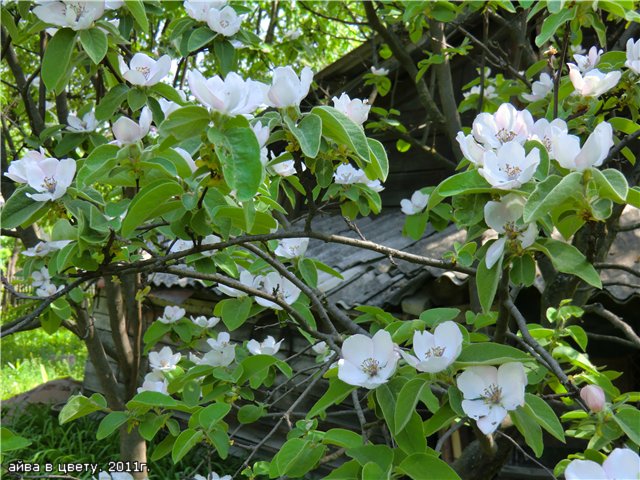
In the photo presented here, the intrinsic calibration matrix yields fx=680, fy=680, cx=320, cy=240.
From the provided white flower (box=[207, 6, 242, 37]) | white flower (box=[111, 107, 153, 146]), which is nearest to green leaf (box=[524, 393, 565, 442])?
white flower (box=[111, 107, 153, 146])

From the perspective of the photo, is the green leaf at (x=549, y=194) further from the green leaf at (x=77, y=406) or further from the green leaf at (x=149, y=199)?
the green leaf at (x=77, y=406)

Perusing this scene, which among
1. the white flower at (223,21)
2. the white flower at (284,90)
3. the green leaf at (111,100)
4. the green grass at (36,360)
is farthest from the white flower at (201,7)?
the green grass at (36,360)

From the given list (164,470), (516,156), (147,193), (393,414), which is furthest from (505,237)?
(164,470)

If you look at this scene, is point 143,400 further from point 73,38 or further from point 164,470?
point 164,470

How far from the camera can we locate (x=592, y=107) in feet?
6.21

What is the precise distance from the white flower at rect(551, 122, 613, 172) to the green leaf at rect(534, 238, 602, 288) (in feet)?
0.48

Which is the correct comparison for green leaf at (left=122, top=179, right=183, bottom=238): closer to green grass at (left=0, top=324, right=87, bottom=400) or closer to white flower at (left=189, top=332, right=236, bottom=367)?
white flower at (left=189, top=332, right=236, bottom=367)

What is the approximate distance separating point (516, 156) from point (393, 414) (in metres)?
0.51

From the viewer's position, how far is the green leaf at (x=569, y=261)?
116cm

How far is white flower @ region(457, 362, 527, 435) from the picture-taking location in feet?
3.78

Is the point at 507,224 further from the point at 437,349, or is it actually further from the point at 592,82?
the point at 592,82

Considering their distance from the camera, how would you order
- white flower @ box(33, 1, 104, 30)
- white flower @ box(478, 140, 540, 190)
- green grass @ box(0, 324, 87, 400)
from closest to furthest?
white flower @ box(478, 140, 540, 190), white flower @ box(33, 1, 104, 30), green grass @ box(0, 324, 87, 400)

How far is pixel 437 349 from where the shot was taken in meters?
1.24

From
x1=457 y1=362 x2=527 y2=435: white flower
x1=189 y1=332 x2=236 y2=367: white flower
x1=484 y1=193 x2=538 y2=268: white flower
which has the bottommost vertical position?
x1=189 y1=332 x2=236 y2=367: white flower
